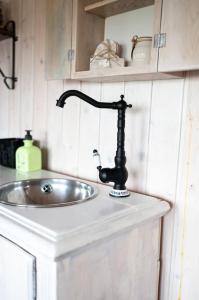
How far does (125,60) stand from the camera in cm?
112

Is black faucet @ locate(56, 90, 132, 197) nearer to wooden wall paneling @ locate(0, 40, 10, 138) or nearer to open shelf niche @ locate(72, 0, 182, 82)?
open shelf niche @ locate(72, 0, 182, 82)

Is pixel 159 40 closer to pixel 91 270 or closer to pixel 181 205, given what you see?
pixel 181 205

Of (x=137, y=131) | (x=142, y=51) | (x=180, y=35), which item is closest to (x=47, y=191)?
(x=137, y=131)

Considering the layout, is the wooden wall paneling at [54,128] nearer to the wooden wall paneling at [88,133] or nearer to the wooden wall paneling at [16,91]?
the wooden wall paneling at [88,133]

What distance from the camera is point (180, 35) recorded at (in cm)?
78

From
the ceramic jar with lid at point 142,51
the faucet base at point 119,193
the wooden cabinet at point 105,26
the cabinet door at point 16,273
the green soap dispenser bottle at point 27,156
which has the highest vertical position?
the wooden cabinet at point 105,26

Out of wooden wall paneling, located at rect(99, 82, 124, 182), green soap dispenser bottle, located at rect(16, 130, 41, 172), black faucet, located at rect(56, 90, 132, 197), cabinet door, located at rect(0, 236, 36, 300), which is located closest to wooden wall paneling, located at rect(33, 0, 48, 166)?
green soap dispenser bottle, located at rect(16, 130, 41, 172)

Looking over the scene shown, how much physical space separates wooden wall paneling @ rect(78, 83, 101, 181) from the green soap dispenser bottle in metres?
0.25

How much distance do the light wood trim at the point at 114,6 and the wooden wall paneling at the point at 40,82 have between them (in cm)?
47

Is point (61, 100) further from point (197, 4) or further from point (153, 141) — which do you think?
point (197, 4)

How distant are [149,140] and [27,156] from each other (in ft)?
2.09

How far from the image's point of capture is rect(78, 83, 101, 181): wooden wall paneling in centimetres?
127

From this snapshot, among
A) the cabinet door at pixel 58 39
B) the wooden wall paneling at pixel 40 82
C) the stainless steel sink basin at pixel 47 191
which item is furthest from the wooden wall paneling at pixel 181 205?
the wooden wall paneling at pixel 40 82

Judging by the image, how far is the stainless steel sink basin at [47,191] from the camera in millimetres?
1175
